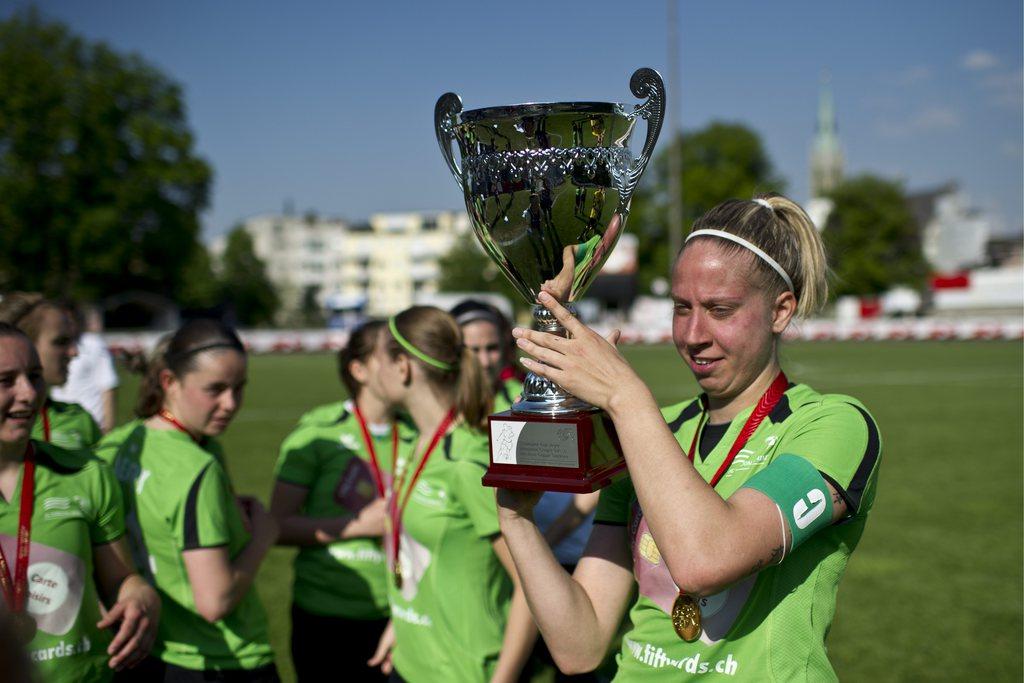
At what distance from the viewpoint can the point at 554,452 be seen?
1.65 m

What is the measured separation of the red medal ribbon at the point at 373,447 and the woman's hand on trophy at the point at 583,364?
7.51 feet

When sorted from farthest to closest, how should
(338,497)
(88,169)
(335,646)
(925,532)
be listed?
(88,169), (925,532), (338,497), (335,646)

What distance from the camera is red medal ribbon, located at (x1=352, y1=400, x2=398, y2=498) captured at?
3727 millimetres

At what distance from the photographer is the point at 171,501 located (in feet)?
9.07

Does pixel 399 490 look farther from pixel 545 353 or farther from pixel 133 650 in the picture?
pixel 545 353

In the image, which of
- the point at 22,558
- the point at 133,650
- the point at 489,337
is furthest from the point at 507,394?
the point at 22,558

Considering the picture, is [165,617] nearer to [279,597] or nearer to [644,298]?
[279,597]

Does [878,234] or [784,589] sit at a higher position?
[784,589]

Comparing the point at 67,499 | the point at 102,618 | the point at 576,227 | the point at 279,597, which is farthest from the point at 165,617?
the point at 279,597

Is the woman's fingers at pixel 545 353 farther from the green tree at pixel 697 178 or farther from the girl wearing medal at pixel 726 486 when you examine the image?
the green tree at pixel 697 178

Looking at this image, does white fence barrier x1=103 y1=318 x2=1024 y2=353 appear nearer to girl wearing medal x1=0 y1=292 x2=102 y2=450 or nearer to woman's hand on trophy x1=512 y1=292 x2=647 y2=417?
girl wearing medal x1=0 y1=292 x2=102 y2=450

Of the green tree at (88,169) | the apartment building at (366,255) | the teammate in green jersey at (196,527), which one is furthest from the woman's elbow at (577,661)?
the apartment building at (366,255)

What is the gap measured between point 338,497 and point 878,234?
59342mm

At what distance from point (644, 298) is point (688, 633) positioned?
55.1 m
